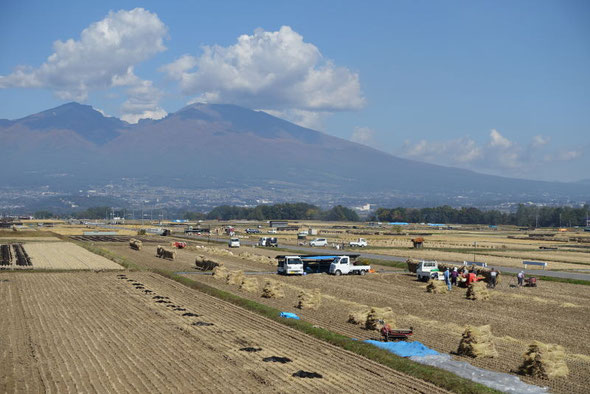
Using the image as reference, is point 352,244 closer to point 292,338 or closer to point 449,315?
point 449,315

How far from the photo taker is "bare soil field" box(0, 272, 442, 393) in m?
20.2

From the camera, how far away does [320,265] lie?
5581cm

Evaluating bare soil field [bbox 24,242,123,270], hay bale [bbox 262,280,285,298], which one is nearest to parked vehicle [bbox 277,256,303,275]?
hay bale [bbox 262,280,285,298]

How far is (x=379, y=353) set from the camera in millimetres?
23984

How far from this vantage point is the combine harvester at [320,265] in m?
53.4

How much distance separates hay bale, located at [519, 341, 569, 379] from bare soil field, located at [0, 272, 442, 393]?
3868 millimetres

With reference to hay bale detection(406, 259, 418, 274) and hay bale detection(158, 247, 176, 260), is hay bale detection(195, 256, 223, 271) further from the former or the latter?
hay bale detection(406, 259, 418, 274)

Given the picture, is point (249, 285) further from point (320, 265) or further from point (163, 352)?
point (163, 352)

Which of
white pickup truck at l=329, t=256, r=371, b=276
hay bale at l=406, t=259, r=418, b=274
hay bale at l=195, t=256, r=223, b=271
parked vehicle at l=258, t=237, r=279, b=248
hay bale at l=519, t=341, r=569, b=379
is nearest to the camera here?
hay bale at l=519, t=341, r=569, b=379

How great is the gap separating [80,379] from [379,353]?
10.2 meters

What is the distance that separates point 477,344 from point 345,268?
30215mm

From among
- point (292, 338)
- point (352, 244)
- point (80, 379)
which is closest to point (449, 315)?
point (292, 338)

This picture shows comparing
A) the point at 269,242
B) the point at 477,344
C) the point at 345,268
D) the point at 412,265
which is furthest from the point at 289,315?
the point at 269,242

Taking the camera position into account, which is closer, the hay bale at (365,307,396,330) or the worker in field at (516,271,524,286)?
the hay bale at (365,307,396,330)
